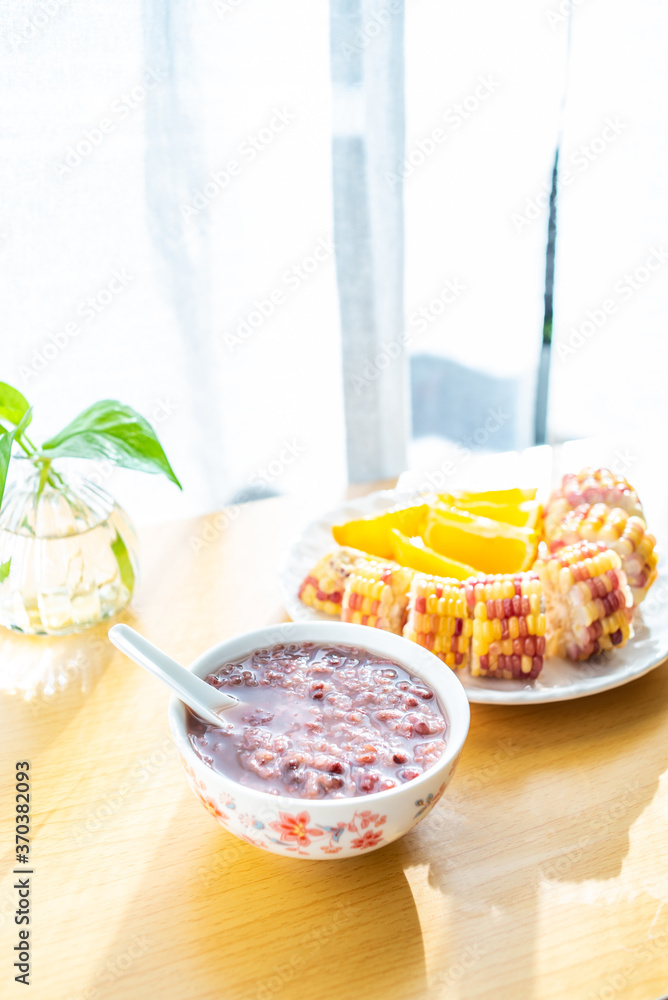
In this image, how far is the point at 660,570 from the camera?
1.04 metres

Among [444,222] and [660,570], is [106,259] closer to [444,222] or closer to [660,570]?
[444,222]

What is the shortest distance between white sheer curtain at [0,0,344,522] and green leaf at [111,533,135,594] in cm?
51

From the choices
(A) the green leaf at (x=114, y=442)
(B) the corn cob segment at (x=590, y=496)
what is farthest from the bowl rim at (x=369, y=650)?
(B) the corn cob segment at (x=590, y=496)

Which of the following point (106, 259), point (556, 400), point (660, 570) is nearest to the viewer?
point (660, 570)

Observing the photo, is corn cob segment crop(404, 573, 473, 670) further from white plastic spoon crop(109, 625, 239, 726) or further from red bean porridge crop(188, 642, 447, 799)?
white plastic spoon crop(109, 625, 239, 726)

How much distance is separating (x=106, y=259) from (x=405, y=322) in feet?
1.88

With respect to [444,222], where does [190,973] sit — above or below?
below

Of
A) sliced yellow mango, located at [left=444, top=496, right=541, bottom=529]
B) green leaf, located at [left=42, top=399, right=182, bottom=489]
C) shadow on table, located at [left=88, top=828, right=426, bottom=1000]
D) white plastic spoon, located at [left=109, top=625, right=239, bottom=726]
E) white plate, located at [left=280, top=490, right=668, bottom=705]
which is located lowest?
shadow on table, located at [left=88, top=828, right=426, bottom=1000]

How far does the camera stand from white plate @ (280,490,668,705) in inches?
32.5

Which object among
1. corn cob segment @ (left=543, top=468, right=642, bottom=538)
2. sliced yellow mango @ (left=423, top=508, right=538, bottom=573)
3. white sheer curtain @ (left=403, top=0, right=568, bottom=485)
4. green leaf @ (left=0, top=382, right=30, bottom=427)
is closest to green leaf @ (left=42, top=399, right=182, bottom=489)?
green leaf @ (left=0, top=382, right=30, bottom=427)

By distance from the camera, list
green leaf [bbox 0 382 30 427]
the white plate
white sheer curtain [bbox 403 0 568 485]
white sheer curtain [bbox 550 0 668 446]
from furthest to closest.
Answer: white sheer curtain [bbox 550 0 668 446], white sheer curtain [bbox 403 0 568 485], green leaf [bbox 0 382 30 427], the white plate

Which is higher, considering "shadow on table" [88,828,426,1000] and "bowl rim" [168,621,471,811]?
"bowl rim" [168,621,471,811]

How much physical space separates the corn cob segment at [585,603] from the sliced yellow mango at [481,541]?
0.09 metres

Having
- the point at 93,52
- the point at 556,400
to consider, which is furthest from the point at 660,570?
the point at 556,400
